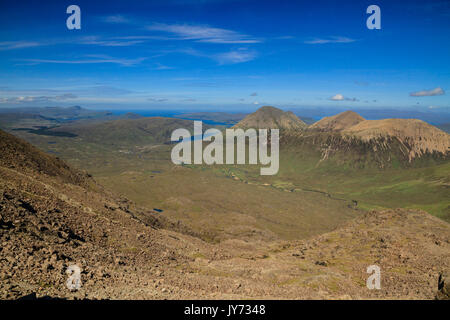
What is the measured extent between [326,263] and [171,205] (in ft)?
389

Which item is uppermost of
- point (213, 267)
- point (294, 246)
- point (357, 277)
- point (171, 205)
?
point (213, 267)

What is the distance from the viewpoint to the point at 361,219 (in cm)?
7088

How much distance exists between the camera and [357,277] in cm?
3928
